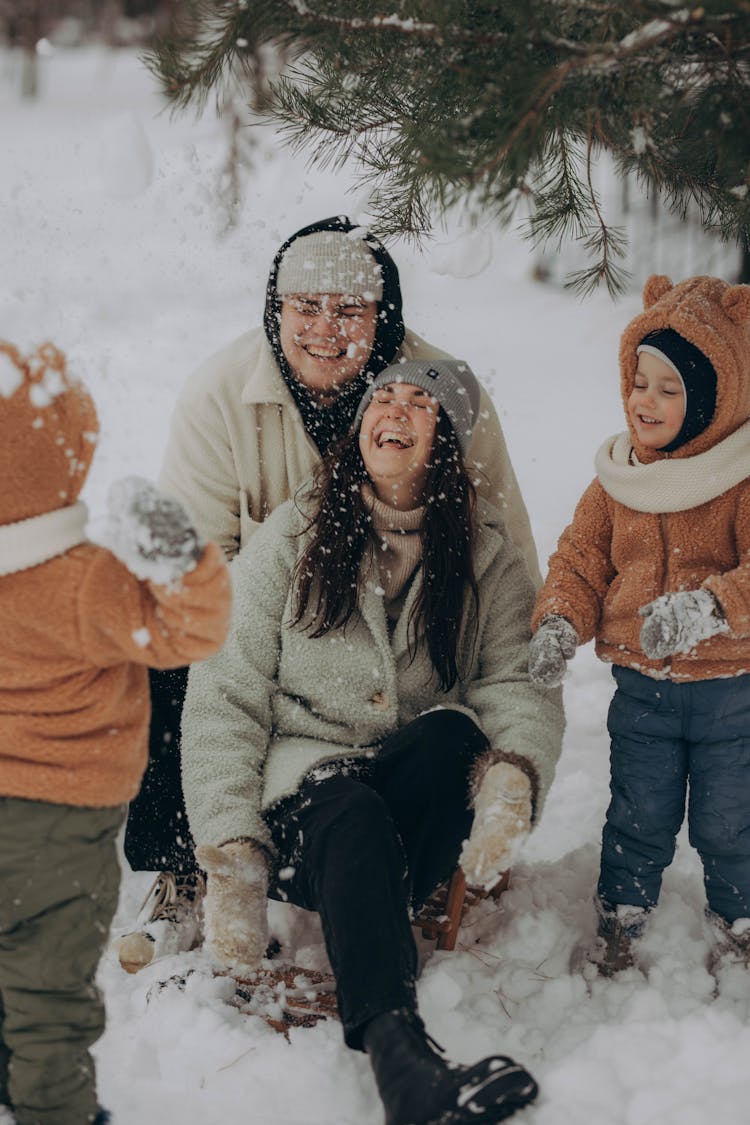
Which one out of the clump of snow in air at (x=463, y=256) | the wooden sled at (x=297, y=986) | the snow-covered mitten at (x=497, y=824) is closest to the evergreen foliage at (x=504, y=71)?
the clump of snow in air at (x=463, y=256)

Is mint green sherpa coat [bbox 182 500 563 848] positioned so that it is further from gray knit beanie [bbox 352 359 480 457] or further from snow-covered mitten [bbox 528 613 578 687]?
gray knit beanie [bbox 352 359 480 457]

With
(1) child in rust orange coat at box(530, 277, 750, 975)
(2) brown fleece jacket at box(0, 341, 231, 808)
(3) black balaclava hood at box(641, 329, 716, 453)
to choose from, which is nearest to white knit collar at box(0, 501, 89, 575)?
(2) brown fleece jacket at box(0, 341, 231, 808)

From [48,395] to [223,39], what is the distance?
31.8 inches

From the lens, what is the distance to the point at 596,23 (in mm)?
1888

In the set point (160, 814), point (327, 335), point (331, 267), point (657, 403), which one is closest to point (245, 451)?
point (327, 335)

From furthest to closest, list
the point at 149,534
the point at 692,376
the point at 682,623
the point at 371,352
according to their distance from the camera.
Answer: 1. the point at 371,352
2. the point at 692,376
3. the point at 682,623
4. the point at 149,534

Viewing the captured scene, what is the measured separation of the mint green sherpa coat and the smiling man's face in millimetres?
385

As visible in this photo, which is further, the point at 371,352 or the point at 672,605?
the point at 371,352

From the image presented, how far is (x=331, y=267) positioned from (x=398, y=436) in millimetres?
542

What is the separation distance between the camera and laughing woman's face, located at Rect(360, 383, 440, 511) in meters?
2.28

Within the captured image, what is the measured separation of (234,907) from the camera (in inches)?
79.9

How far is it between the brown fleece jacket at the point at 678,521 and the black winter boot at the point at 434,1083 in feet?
3.10

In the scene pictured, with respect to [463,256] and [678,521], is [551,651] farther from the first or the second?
[463,256]

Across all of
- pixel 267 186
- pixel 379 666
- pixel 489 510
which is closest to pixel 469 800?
pixel 379 666
